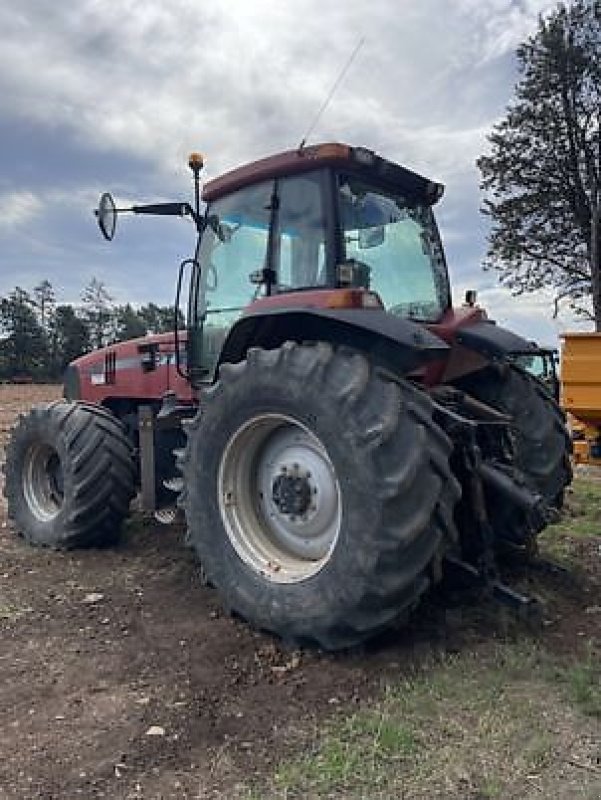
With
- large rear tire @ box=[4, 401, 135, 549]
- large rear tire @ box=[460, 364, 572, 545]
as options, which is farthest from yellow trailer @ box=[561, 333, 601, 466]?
large rear tire @ box=[4, 401, 135, 549]

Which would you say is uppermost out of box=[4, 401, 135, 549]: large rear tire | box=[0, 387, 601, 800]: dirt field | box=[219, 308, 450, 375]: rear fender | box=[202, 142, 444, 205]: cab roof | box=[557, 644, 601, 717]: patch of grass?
box=[202, 142, 444, 205]: cab roof

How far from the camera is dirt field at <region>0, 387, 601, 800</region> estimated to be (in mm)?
2557

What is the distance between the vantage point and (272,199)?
429cm

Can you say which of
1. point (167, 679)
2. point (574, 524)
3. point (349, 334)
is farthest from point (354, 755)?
point (574, 524)

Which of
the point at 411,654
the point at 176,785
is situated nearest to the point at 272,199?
the point at 411,654

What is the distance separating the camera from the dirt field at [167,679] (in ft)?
8.39

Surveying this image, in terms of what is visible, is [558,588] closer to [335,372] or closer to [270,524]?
[270,524]

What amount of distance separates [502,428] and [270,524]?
135 centimetres

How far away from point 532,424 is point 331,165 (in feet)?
6.17

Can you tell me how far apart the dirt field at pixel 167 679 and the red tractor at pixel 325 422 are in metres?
0.23

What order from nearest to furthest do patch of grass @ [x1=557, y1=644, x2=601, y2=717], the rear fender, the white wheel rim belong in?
1. patch of grass @ [x1=557, y1=644, x2=601, y2=717]
2. the rear fender
3. the white wheel rim

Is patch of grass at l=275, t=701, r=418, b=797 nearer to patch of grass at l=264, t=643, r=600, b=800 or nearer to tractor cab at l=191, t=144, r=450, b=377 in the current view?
patch of grass at l=264, t=643, r=600, b=800

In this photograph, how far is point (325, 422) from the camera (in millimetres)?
3324

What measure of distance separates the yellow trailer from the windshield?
1807 millimetres
